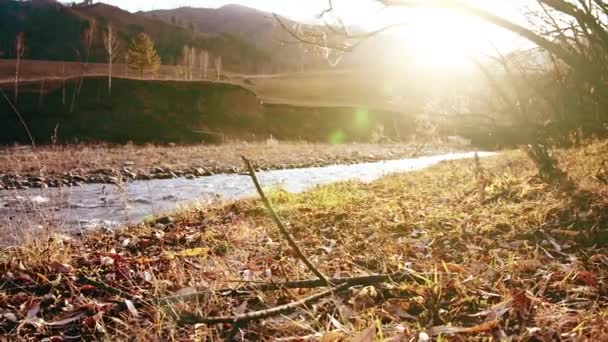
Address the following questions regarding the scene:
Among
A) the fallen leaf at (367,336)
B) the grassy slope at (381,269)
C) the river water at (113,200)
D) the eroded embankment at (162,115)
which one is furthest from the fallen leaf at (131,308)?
the eroded embankment at (162,115)

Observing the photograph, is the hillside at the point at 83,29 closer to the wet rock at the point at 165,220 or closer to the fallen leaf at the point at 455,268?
the wet rock at the point at 165,220

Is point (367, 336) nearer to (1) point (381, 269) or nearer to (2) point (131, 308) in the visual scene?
(1) point (381, 269)

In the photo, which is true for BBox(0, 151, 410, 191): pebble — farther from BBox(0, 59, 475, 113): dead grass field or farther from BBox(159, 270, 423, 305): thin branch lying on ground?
BBox(0, 59, 475, 113): dead grass field

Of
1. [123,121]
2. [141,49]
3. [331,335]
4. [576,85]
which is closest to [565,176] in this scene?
[576,85]

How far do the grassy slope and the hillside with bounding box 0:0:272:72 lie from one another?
98.2 m

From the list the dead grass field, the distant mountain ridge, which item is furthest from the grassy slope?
the distant mountain ridge

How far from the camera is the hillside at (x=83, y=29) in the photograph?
94.4 m

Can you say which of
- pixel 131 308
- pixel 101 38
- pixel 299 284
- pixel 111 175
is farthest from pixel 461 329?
pixel 101 38

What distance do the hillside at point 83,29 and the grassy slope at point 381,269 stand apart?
9816 cm

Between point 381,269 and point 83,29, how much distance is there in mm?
119385

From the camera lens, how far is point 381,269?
240 cm

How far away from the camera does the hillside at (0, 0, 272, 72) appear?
9444 cm

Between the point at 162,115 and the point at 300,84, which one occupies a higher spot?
the point at 300,84

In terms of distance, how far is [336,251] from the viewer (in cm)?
299
